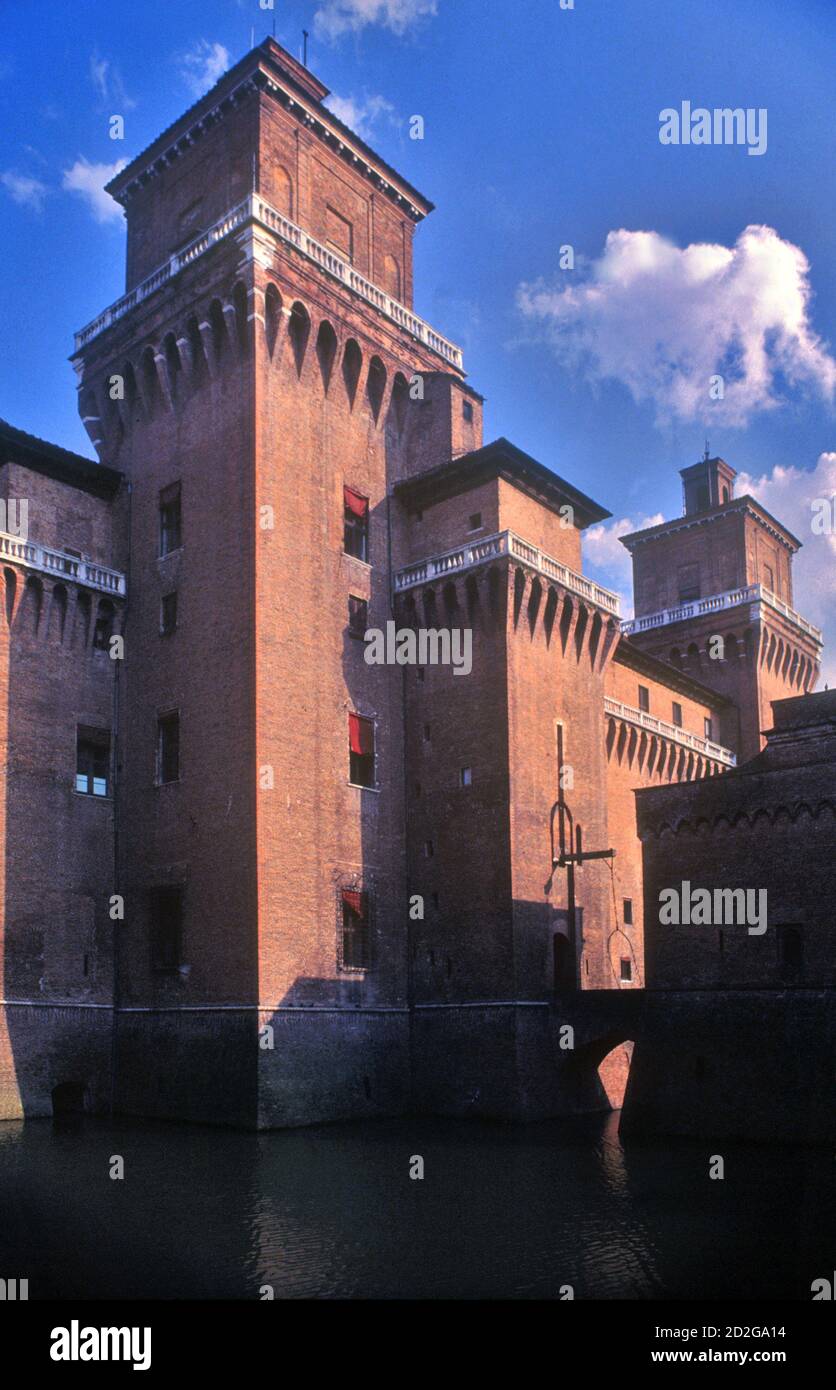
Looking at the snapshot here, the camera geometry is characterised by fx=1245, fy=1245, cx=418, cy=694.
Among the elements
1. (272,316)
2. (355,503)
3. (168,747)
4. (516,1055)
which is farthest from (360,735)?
(272,316)

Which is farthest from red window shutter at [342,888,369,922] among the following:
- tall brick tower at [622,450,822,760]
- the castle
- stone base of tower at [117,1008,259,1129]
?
tall brick tower at [622,450,822,760]

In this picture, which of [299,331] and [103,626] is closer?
[299,331]

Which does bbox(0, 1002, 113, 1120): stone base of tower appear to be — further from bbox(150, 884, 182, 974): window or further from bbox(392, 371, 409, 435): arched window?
bbox(392, 371, 409, 435): arched window

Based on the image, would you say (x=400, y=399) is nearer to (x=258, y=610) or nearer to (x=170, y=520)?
(x=170, y=520)

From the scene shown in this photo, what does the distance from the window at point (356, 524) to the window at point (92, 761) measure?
9925mm

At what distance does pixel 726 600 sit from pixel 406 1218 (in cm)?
4434

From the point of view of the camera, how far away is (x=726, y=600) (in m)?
60.4

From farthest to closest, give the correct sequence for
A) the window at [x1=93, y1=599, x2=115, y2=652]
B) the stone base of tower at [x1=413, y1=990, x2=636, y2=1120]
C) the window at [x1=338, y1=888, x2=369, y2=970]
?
the window at [x1=93, y1=599, x2=115, y2=652]
the window at [x1=338, y1=888, x2=369, y2=970]
the stone base of tower at [x1=413, y1=990, x2=636, y2=1120]

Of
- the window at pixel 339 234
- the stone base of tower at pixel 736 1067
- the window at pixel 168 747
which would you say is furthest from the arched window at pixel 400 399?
the stone base of tower at pixel 736 1067

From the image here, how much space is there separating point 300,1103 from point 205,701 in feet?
38.7

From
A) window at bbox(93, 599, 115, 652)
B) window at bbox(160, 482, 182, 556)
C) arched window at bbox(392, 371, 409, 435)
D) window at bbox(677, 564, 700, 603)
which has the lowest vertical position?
window at bbox(93, 599, 115, 652)

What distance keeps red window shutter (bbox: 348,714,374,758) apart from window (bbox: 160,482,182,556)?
7.93 m

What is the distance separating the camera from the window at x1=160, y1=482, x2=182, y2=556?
39.9 metres

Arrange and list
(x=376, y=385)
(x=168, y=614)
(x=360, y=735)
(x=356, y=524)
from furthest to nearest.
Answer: (x=376, y=385)
(x=356, y=524)
(x=360, y=735)
(x=168, y=614)
